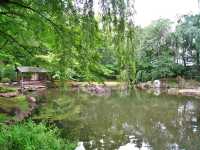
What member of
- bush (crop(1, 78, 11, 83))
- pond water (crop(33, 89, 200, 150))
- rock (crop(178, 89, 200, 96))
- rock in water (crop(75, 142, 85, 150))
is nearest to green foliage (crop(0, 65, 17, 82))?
bush (crop(1, 78, 11, 83))

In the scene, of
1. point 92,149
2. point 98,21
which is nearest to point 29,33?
point 98,21

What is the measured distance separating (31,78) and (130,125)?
68.8 feet

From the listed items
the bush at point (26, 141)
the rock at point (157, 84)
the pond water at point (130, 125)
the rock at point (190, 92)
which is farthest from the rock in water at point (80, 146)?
the rock at point (157, 84)

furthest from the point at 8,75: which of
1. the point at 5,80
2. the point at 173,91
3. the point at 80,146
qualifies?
the point at 80,146

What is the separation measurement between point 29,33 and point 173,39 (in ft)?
91.7

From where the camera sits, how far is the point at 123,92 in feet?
92.8

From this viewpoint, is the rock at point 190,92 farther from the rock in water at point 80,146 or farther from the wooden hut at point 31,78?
the rock in water at point 80,146

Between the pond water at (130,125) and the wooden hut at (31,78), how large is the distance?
30.1ft

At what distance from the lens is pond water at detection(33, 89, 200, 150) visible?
1030cm

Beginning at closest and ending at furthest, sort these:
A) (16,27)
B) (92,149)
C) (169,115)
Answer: (16,27)
(92,149)
(169,115)

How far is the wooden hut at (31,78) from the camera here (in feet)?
92.0

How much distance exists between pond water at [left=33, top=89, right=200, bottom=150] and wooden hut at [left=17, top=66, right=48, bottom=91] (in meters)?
9.19

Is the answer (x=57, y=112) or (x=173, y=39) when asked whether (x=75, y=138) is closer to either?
(x=57, y=112)

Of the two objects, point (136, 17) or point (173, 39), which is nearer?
point (136, 17)
